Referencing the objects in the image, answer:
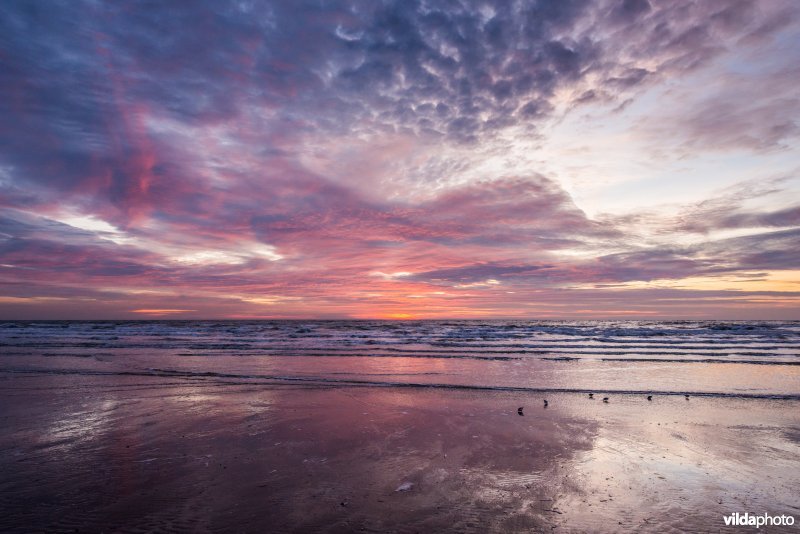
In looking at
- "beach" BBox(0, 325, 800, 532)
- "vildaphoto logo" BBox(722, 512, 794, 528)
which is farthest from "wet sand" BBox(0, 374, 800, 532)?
"vildaphoto logo" BBox(722, 512, 794, 528)

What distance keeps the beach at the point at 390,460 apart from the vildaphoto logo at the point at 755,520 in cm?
10

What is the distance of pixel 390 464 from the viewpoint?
704cm

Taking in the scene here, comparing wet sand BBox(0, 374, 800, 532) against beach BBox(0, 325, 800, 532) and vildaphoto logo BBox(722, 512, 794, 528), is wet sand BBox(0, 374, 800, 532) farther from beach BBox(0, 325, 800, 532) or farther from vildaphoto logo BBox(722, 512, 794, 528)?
vildaphoto logo BBox(722, 512, 794, 528)

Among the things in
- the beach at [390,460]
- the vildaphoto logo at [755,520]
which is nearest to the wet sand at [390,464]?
the beach at [390,460]

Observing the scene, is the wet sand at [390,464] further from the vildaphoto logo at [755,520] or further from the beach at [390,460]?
the vildaphoto logo at [755,520]

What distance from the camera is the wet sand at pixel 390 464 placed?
17.0ft

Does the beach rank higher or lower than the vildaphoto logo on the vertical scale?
higher

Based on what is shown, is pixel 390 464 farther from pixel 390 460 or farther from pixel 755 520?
pixel 755 520

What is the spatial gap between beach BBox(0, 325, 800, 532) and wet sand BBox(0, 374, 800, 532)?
0.11 ft

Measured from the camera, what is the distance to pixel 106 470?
661 cm

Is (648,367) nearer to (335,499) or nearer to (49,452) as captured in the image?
(335,499)

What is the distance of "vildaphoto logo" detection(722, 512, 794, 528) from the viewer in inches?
205

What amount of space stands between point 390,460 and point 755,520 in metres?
5.07

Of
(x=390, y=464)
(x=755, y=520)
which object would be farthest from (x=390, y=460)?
(x=755, y=520)
